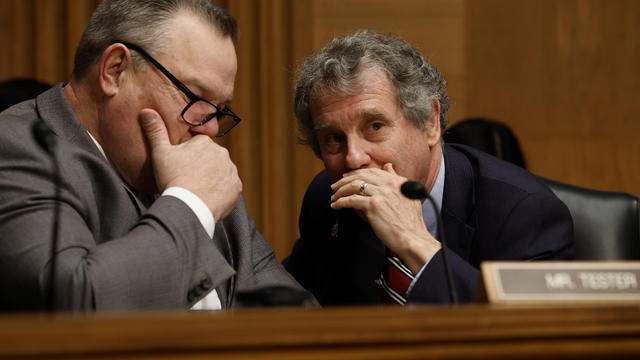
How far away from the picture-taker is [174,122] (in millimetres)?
1661

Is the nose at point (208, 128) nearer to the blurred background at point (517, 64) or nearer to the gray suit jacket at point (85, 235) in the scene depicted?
the gray suit jacket at point (85, 235)

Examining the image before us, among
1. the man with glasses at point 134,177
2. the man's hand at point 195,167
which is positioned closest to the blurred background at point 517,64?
the man with glasses at point 134,177

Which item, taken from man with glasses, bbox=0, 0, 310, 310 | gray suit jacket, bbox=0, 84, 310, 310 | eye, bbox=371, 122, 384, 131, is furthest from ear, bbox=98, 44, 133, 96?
eye, bbox=371, 122, 384, 131

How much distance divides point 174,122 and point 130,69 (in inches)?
6.1

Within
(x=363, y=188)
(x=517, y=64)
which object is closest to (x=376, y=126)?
(x=363, y=188)

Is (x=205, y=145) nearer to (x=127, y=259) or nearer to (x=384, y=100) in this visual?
(x=127, y=259)

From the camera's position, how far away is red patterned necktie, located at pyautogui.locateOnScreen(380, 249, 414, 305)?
1.86 metres

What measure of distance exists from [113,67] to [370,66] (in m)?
0.72

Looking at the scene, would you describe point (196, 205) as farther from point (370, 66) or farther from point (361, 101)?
point (370, 66)

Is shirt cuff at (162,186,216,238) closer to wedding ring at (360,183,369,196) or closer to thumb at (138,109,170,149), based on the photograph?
thumb at (138,109,170,149)

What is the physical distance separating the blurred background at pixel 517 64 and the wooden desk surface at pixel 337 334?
225cm

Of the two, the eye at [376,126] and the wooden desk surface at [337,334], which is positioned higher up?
the wooden desk surface at [337,334]

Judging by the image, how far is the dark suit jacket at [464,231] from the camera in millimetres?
1902

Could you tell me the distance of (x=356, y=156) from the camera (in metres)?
1.93
